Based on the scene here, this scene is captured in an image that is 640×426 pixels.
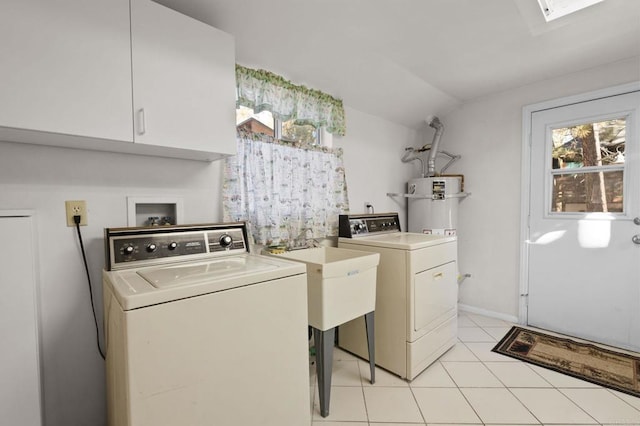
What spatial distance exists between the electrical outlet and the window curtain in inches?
27.0

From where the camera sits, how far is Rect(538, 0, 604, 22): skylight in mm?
1650

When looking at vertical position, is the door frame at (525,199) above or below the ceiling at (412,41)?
below

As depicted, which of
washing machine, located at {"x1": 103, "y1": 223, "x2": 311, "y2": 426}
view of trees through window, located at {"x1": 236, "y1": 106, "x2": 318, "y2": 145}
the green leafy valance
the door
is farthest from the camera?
the door

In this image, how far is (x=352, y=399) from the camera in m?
1.77

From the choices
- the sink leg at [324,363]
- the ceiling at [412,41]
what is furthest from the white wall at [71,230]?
the sink leg at [324,363]

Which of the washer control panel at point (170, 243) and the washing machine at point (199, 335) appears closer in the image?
the washing machine at point (199, 335)

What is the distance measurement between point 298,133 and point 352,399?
194 centimetres

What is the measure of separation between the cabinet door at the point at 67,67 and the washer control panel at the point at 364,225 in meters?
1.59

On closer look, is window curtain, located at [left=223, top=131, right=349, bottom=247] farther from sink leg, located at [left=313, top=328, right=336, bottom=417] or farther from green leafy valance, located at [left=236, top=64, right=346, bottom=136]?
sink leg, located at [left=313, top=328, right=336, bottom=417]

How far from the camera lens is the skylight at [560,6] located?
1650 mm

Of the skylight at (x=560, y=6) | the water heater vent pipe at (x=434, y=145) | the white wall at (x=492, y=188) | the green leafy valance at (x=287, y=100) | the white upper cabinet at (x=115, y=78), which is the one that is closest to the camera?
the white upper cabinet at (x=115, y=78)

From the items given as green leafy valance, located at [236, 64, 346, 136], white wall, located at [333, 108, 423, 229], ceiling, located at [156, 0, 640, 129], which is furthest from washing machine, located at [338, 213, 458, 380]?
ceiling, located at [156, 0, 640, 129]

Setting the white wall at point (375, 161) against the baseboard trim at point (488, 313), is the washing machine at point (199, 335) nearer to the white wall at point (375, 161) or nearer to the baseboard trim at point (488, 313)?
the white wall at point (375, 161)

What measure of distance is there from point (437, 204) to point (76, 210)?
2861 millimetres
